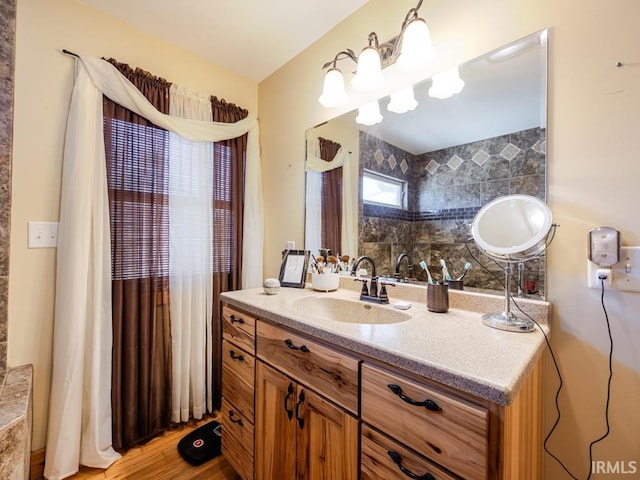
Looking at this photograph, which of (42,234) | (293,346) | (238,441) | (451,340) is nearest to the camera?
(451,340)

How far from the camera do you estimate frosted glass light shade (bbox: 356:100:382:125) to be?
1.41 m

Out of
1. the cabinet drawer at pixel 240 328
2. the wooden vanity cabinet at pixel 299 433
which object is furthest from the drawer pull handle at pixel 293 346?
the cabinet drawer at pixel 240 328

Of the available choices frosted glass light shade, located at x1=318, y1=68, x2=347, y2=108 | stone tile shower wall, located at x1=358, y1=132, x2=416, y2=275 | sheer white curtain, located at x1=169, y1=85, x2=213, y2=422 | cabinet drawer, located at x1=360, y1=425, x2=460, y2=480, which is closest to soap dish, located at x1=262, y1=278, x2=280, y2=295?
stone tile shower wall, located at x1=358, y1=132, x2=416, y2=275

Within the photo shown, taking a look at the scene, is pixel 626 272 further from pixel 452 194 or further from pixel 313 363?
pixel 313 363

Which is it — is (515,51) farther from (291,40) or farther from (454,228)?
(291,40)

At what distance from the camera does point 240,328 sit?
4.10ft

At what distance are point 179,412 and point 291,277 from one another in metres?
1.09

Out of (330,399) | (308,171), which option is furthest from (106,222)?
(330,399)

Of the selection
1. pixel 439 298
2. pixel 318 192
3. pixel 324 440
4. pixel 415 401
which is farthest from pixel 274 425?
pixel 318 192

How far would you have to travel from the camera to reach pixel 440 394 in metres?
0.61

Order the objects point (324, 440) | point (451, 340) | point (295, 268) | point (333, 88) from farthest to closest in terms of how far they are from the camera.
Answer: point (295, 268)
point (333, 88)
point (324, 440)
point (451, 340)

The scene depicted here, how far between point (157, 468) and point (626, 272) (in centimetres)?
211

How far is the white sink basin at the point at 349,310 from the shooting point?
113 cm

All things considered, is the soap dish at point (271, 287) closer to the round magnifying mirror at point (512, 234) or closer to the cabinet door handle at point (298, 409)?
the cabinet door handle at point (298, 409)
